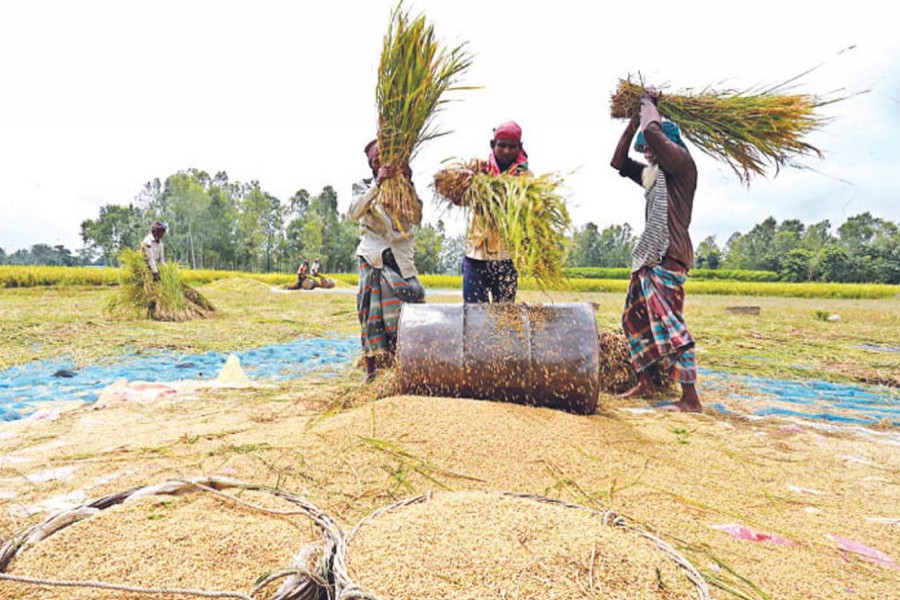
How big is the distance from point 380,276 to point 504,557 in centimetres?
293

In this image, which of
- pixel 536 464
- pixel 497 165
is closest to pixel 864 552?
pixel 536 464

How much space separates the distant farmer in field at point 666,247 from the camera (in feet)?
10.7

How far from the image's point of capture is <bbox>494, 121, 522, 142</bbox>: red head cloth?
138 inches

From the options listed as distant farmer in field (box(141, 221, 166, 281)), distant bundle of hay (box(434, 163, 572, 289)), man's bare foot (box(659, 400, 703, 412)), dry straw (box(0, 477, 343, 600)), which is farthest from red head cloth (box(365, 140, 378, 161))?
distant farmer in field (box(141, 221, 166, 281))

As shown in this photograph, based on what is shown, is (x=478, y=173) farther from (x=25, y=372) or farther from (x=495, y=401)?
(x=25, y=372)

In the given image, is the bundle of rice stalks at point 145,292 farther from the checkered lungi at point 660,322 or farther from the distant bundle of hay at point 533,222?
the checkered lungi at point 660,322

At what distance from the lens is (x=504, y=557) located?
1062 mm

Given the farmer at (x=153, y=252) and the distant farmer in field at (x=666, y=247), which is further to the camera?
the farmer at (x=153, y=252)

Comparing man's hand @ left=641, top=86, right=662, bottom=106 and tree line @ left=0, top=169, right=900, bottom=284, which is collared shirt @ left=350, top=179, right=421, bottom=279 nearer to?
man's hand @ left=641, top=86, right=662, bottom=106

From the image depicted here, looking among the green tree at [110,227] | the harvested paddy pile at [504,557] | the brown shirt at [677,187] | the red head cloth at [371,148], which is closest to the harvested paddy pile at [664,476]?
the harvested paddy pile at [504,557]

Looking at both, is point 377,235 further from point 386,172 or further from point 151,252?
point 151,252

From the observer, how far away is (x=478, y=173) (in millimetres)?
3252

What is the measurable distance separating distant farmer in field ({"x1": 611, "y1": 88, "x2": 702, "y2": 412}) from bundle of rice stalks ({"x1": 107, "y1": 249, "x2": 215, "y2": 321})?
7391 mm

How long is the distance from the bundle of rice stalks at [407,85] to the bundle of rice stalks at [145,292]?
20.5ft
